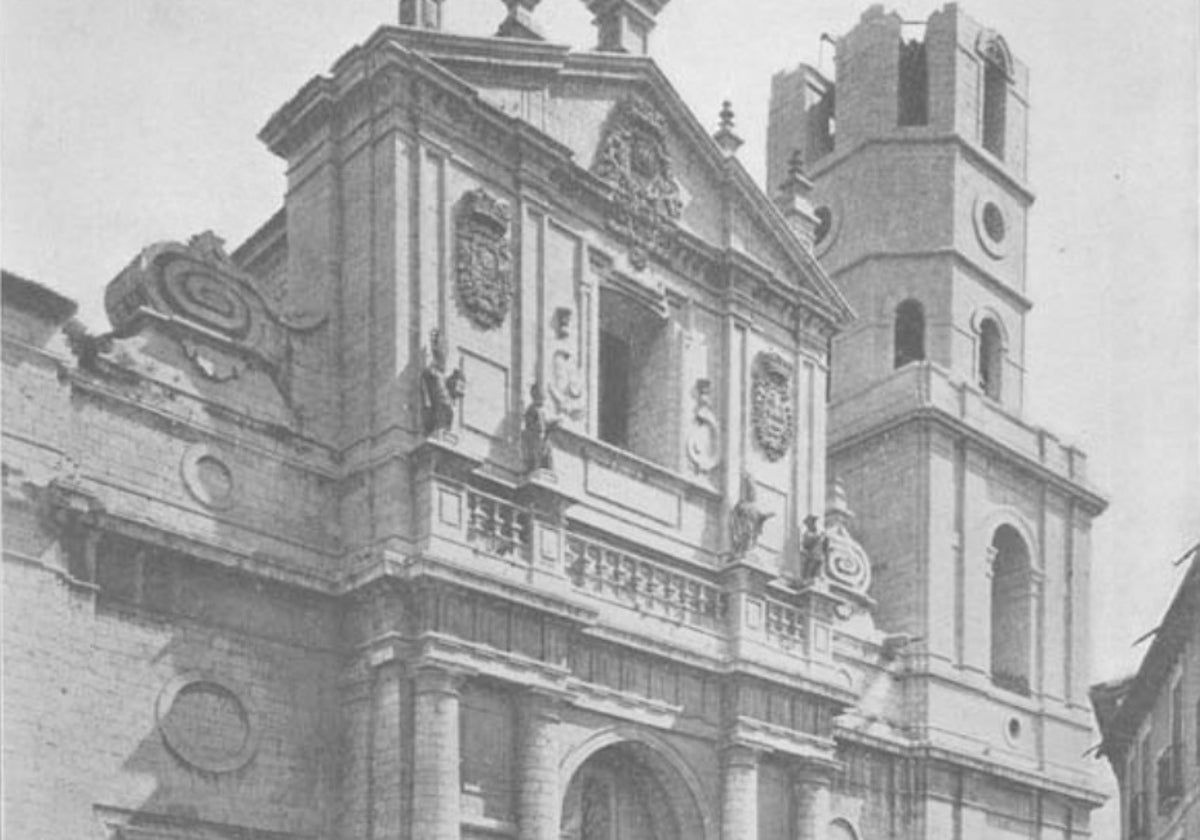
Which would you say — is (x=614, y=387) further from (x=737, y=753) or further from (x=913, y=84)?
(x=913, y=84)

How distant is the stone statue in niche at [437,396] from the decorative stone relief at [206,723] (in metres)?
3.08

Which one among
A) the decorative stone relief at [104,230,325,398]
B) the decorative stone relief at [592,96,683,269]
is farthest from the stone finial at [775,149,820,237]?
the decorative stone relief at [104,230,325,398]

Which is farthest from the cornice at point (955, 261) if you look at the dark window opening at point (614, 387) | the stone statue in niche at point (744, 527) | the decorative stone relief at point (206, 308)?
the decorative stone relief at point (206, 308)

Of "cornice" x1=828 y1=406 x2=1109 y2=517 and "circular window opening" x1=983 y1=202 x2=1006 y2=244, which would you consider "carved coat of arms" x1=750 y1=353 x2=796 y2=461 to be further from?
"circular window opening" x1=983 y1=202 x2=1006 y2=244

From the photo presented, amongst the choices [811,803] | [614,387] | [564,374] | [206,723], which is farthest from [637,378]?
[206,723]

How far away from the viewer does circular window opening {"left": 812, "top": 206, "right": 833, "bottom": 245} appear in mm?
29969

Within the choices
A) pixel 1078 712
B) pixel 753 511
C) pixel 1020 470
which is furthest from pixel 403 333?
pixel 1078 712

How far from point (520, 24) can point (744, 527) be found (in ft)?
20.3

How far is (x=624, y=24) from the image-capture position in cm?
2227

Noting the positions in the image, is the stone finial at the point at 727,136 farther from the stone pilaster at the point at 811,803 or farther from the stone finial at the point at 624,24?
the stone pilaster at the point at 811,803

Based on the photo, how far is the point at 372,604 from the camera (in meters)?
17.2

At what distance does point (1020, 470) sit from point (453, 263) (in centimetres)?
1194

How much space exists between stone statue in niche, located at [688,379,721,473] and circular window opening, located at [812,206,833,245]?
28.9 ft

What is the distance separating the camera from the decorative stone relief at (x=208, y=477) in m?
16.7
